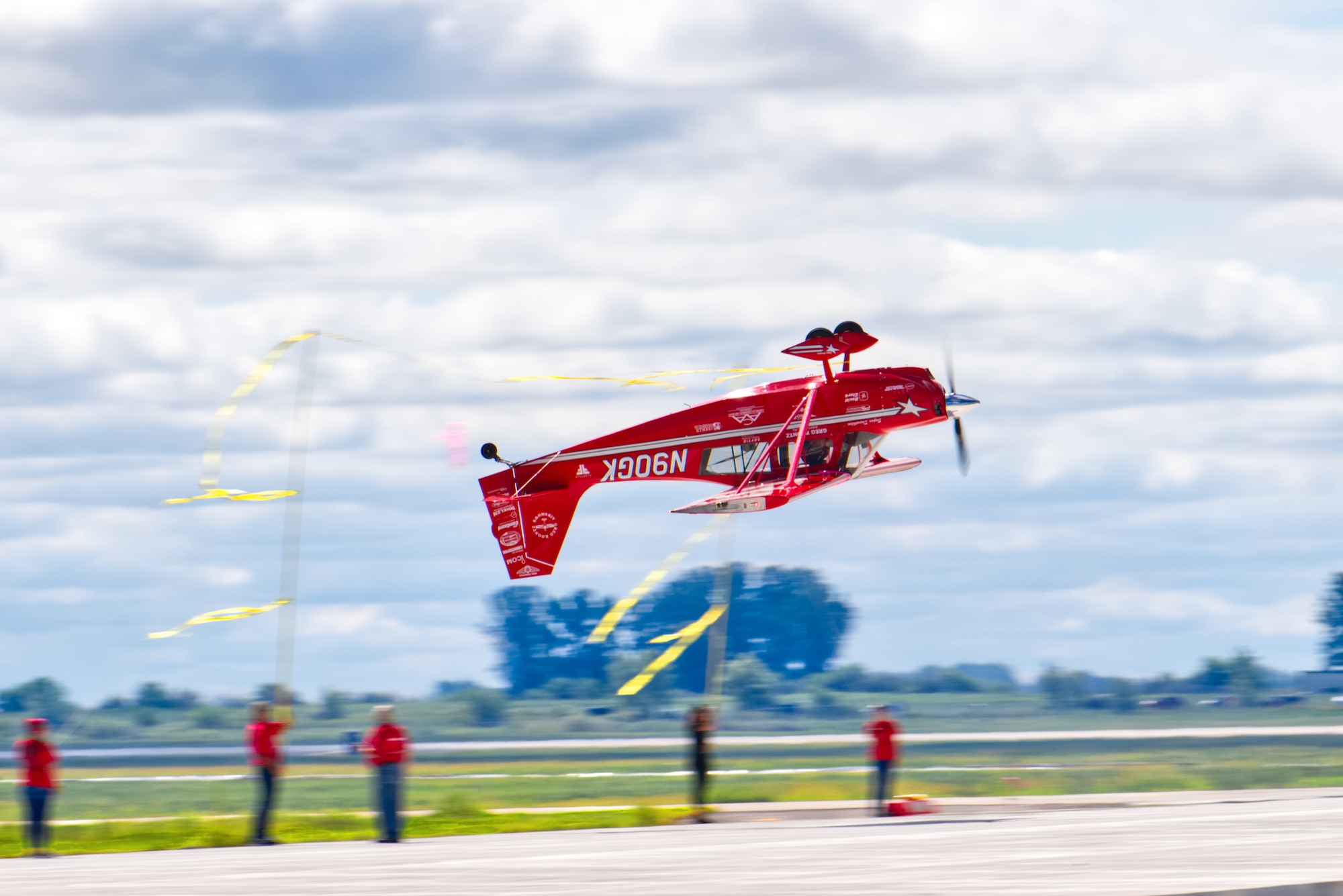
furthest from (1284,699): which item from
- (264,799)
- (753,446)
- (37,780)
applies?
(37,780)

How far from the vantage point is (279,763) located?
25250 mm

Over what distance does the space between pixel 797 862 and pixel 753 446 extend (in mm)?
9304

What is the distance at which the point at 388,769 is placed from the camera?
2492cm

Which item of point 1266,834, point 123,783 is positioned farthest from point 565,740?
point 1266,834

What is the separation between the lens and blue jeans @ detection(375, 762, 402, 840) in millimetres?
24953

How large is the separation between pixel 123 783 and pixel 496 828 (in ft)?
142

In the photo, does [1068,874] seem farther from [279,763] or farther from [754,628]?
[754,628]

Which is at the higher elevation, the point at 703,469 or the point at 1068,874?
the point at 703,469

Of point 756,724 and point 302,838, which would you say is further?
point 756,724

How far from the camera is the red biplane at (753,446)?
2770 cm

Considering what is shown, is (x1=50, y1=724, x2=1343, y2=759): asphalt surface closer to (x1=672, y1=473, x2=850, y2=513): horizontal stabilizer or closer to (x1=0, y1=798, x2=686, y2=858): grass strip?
(x1=0, y1=798, x2=686, y2=858): grass strip

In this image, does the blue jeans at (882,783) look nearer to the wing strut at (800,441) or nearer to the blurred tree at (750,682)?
the wing strut at (800,441)

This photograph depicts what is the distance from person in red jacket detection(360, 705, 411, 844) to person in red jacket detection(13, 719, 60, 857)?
424 cm

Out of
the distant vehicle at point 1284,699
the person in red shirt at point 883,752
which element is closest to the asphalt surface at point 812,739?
the distant vehicle at point 1284,699
